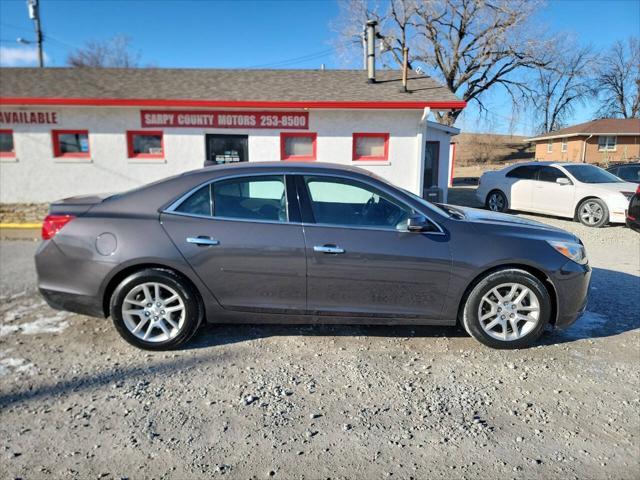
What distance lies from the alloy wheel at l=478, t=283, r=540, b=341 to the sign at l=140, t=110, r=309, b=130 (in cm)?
794

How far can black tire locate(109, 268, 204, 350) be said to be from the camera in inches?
140

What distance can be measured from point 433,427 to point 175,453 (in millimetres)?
1549

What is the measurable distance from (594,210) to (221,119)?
9.11 meters

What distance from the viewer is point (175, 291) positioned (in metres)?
3.56

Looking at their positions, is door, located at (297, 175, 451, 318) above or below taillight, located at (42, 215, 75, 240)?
below

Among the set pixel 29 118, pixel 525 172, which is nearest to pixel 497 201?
pixel 525 172

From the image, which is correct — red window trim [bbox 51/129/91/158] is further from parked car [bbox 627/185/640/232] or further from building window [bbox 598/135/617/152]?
building window [bbox 598/135/617/152]

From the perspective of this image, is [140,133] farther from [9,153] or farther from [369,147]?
[369,147]

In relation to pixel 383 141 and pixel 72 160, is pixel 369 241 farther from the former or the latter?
pixel 72 160

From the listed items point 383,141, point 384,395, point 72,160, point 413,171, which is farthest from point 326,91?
point 384,395

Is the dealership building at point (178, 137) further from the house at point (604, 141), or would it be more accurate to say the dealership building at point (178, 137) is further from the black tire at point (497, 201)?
the house at point (604, 141)

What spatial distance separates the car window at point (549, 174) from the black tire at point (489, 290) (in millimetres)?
8343

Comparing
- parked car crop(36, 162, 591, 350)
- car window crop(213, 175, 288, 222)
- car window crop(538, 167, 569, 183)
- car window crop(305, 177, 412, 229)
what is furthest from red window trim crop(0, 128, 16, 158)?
car window crop(538, 167, 569, 183)

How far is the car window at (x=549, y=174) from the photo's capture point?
1073cm
